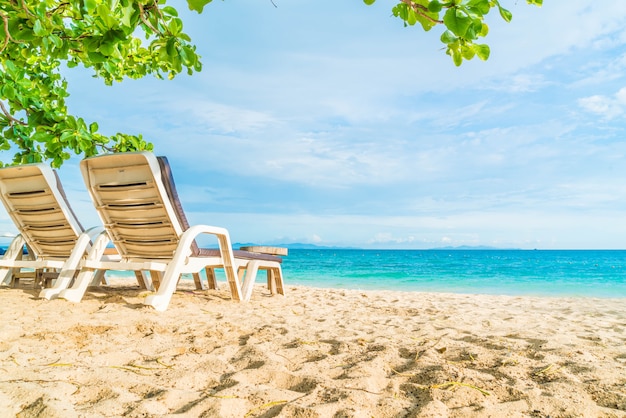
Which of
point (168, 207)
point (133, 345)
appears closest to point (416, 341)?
point (133, 345)

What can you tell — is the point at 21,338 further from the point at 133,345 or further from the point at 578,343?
the point at 578,343

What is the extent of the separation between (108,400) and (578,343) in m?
3.21

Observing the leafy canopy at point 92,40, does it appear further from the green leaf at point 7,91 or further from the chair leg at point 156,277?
the chair leg at point 156,277

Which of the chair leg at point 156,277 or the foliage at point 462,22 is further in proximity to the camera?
the chair leg at point 156,277

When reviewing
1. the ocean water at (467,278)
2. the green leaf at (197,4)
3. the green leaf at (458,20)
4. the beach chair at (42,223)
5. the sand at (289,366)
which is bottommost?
the ocean water at (467,278)

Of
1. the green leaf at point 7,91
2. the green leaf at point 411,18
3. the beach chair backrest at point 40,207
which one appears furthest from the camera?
the beach chair backrest at point 40,207

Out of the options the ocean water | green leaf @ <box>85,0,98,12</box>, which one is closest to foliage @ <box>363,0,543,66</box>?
green leaf @ <box>85,0,98,12</box>

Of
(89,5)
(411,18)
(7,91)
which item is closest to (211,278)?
(7,91)

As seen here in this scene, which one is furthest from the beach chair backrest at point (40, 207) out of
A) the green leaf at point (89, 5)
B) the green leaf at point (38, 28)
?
the green leaf at point (89, 5)

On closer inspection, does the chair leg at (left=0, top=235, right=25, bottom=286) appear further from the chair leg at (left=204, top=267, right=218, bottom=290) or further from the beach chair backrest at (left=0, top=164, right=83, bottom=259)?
the chair leg at (left=204, top=267, right=218, bottom=290)

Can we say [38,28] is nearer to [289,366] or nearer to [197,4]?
[197,4]

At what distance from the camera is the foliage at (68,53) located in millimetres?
2453

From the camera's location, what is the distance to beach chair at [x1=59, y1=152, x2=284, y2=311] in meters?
4.32

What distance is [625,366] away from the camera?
105 inches
